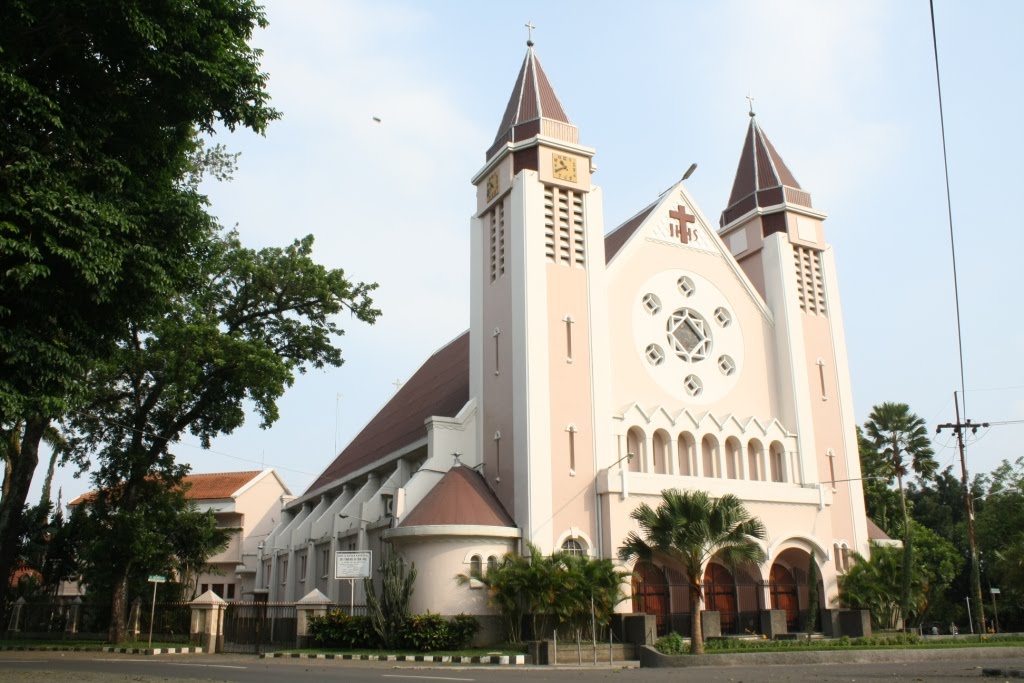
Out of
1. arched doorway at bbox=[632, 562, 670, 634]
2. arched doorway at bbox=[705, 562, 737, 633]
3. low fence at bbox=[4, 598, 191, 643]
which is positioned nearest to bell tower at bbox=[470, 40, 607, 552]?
arched doorway at bbox=[632, 562, 670, 634]

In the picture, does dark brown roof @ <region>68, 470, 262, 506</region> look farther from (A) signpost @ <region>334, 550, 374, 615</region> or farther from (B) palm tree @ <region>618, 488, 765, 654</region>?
(B) palm tree @ <region>618, 488, 765, 654</region>

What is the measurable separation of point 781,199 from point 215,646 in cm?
2663

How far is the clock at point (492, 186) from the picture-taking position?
106ft

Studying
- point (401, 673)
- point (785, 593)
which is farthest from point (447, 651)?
point (785, 593)

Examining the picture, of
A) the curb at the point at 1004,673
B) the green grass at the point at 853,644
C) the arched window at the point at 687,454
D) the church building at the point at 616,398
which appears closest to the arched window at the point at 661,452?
the church building at the point at 616,398

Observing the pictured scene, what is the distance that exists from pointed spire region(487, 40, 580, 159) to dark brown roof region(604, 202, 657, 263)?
14.0ft

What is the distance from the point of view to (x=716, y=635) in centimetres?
2736

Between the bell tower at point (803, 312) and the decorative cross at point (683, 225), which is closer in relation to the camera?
the bell tower at point (803, 312)

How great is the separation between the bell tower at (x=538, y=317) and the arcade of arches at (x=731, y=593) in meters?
2.71

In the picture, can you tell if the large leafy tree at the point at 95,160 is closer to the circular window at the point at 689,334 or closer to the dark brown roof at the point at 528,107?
the dark brown roof at the point at 528,107

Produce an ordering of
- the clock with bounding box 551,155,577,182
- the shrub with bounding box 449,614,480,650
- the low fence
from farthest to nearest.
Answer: the low fence → the clock with bounding box 551,155,577,182 → the shrub with bounding box 449,614,480,650

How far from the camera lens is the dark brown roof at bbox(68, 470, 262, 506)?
196 feet

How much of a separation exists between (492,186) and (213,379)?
39.1ft

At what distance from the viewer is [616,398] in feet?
101
